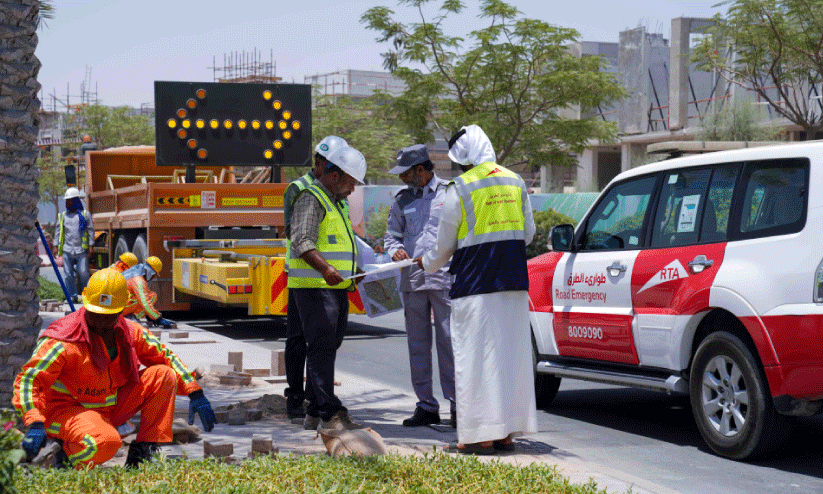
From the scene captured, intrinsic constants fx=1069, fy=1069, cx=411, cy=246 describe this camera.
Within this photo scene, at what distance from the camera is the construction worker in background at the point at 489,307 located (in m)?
6.20

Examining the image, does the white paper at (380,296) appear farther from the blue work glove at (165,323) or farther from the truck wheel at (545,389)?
the truck wheel at (545,389)

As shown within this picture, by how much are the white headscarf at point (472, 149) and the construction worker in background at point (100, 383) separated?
6.98ft

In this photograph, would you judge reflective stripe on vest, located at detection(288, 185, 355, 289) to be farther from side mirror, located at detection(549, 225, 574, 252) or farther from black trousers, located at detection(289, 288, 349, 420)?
side mirror, located at detection(549, 225, 574, 252)

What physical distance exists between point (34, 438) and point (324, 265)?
2.24m

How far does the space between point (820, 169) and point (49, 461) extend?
4.47m

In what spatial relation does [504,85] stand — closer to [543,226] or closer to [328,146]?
[543,226]

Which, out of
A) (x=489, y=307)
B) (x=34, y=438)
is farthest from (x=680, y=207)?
(x=34, y=438)

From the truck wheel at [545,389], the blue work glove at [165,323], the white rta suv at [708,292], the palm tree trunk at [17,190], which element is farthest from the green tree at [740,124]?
the palm tree trunk at [17,190]

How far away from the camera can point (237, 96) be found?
15.0 m

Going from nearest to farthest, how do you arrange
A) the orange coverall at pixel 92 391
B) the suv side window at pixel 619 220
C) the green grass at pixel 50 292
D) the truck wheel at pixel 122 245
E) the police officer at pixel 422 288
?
the orange coverall at pixel 92 391 < the police officer at pixel 422 288 < the suv side window at pixel 619 220 < the truck wheel at pixel 122 245 < the green grass at pixel 50 292

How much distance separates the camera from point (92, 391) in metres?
5.36

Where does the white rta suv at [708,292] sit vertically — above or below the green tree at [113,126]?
below

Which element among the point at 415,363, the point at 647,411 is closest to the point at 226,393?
the point at 415,363

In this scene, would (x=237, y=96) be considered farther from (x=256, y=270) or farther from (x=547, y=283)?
(x=547, y=283)
